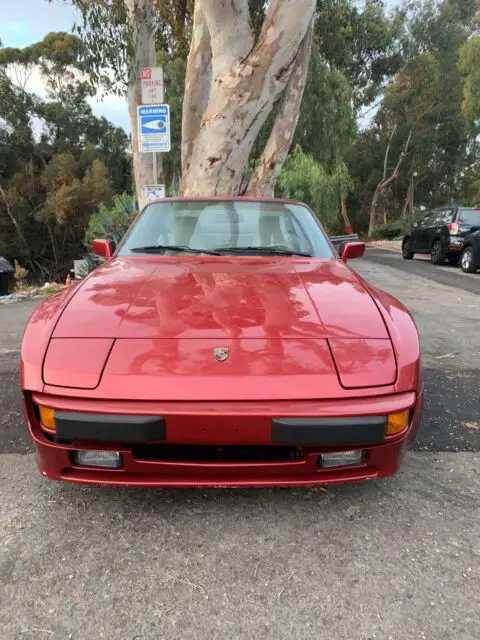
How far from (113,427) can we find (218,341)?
0.54m

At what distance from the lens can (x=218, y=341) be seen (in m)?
2.03

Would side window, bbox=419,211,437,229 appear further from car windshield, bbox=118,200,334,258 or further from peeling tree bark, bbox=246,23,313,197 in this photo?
car windshield, bbox=118,200,334,258

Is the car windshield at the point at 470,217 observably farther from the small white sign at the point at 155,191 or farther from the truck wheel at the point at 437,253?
the small white sign at the point at 155,191

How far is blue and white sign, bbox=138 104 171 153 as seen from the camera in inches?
254

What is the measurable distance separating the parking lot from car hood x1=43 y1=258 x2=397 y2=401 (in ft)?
1.98

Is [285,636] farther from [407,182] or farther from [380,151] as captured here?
[407,182]

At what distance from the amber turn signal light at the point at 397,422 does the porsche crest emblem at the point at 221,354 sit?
2.19 ft

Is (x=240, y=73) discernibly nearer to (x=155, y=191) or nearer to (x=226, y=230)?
(x=155, y=191)

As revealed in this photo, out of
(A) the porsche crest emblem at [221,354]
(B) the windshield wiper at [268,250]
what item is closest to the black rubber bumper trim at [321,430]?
(A) the porsche crest emblem at [221,354]

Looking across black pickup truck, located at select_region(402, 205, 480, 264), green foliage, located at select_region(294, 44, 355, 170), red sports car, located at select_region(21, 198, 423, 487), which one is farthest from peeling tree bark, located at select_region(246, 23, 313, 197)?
green foliage, located at select_region(294, 44, 355, 170)

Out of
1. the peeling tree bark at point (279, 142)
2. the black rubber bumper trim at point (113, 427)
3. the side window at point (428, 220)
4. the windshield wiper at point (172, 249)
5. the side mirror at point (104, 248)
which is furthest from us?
the side window at point (428, 220)

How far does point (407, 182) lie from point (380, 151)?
13.1 ft

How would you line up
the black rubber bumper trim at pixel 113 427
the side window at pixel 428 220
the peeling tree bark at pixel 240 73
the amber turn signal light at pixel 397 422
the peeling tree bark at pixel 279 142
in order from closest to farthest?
1. the black rubber bumper trim at pixel 113 427
2. the amber turn signal light at pixel 397 422
3. the peeling tree bark at pixel 240 73
4. the peeling tree bark at pixel 279 142
5. the side window at pixel 428 220

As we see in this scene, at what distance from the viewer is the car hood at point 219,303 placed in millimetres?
2109
